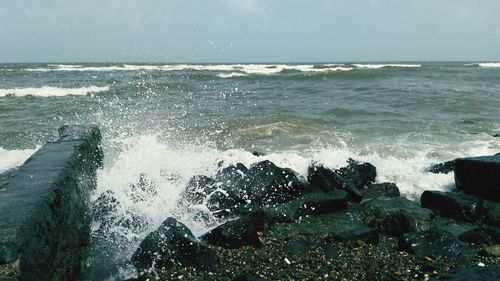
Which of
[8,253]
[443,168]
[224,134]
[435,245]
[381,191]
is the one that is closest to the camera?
[8,253]

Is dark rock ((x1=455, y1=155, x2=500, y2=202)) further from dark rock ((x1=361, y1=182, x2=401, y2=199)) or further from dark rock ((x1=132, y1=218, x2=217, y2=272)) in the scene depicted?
dark rock ((x1=132, y1=218, x2=217, y2=272))

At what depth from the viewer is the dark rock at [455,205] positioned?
518cm

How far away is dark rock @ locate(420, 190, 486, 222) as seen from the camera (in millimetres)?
5176

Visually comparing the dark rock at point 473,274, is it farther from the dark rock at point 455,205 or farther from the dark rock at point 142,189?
the dark rock at point 142,189

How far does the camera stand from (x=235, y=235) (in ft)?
13.9

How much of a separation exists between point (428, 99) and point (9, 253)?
56.1ft

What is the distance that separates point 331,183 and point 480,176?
2001mm

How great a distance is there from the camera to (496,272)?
341cm

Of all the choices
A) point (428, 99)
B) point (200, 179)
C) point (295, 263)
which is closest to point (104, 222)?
point (200, 179)

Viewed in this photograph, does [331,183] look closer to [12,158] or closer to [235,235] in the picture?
[235,235]

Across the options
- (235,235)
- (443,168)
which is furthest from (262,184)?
(443,168)

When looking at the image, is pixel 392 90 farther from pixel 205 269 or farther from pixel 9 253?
pixel 9 253

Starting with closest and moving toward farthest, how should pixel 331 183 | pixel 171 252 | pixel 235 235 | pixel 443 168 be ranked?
pixel 171 252 → pixel 235 235 → pixel 331 183 → pixel 443 168

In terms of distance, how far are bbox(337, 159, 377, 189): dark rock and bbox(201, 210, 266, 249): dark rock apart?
2.49m
